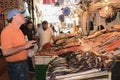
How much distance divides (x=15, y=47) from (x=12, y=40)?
151 mm

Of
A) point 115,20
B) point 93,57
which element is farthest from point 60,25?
point 93,57

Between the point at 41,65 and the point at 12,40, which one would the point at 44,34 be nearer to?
the point at 41,65

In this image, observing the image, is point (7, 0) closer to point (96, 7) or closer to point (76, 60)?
point (96, 7)

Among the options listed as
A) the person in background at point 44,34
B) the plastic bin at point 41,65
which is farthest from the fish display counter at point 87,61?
the person in background at point 44,34

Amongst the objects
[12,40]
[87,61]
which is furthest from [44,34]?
[87,61]

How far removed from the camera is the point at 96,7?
5660 mm

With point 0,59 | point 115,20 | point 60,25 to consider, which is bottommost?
point 0,59

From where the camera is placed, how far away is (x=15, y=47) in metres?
3.70

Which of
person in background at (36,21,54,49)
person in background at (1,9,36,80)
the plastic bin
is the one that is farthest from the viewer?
person in background at (36,21,54,49)

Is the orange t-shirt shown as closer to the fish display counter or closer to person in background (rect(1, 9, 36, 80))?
person in background (rect(1, 9, 36, 80))

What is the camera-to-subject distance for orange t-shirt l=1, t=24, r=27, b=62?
377cm

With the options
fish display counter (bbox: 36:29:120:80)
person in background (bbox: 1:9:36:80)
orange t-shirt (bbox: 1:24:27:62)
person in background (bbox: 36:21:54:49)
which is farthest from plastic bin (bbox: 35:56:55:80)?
person in background (bbox: 36:21:54:49)

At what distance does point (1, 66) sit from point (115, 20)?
17.5 ft

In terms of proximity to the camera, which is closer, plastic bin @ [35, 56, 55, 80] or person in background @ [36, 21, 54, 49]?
plastic bin @ [35, 56, 55, 80]
